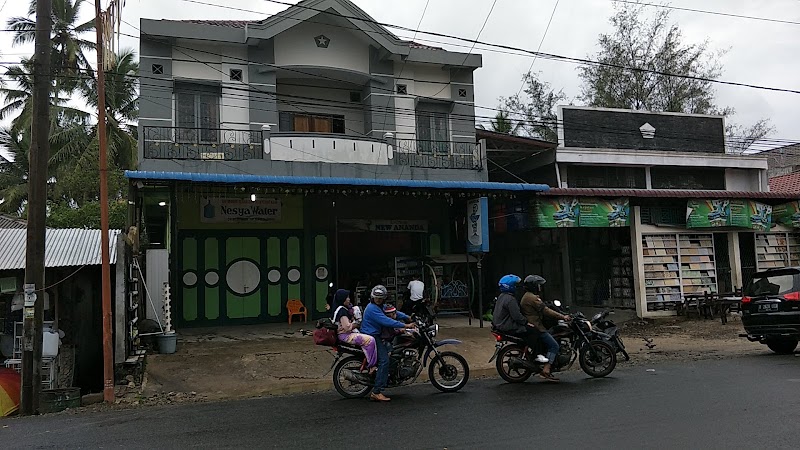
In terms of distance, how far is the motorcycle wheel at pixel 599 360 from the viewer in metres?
9.17

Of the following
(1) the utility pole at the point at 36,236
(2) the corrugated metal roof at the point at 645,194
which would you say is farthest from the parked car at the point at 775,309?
(1) the utility pole at the point at 36,236

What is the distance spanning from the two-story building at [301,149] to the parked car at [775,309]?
5971mm

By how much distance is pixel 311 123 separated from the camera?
18.4 meters

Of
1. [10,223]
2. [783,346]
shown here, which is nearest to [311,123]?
[10,223]

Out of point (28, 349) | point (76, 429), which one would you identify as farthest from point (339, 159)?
point (76, 429)

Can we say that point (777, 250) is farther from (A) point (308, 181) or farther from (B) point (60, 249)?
(B) point (60, 249)

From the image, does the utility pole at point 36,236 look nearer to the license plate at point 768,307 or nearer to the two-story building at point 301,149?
the two-story building at point 301,149

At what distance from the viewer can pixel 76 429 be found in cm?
712

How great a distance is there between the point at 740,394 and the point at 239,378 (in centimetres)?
758

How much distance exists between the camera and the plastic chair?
55.9 feet

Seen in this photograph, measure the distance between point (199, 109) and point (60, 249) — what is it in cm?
542

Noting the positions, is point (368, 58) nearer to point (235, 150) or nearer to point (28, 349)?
point (235, 150)

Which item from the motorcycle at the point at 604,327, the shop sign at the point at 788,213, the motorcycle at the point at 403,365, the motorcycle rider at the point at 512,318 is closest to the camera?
the motorcycle at the point at 403,365

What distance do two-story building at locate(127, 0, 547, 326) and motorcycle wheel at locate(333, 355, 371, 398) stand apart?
20.7 ft
